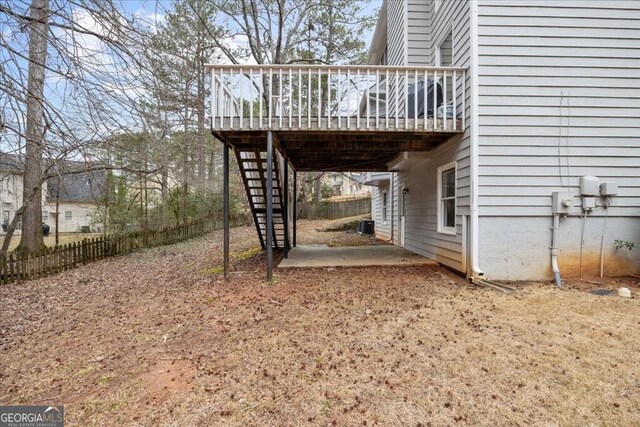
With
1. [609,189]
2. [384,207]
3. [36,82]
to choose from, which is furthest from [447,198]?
[384,207]

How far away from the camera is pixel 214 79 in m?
5.38

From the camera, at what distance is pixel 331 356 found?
10.0 ft

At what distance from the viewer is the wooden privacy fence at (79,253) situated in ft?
22.8

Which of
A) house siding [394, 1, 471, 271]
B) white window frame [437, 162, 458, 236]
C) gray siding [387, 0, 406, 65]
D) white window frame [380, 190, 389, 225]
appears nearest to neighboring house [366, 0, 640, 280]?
house siding [394, 1, 471, 271]

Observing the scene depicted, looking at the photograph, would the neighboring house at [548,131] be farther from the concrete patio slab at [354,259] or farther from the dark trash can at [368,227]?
the dark trash can at [368,227]

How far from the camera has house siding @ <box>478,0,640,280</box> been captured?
211 inches

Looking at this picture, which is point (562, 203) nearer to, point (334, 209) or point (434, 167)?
point (434, 167)

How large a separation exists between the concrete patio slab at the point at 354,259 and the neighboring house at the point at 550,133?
1.93m

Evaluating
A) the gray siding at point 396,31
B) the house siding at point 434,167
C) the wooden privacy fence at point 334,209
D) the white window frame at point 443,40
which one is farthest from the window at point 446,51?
the wooden privacy fence at point 334,209

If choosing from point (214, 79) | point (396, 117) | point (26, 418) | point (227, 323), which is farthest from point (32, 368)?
point (396, 117)

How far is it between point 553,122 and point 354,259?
4.54m

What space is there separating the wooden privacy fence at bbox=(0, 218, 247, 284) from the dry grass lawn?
204 centimetres

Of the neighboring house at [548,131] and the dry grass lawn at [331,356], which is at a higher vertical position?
the neighboring house at [548,131]

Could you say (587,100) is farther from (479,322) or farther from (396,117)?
(479,322)
